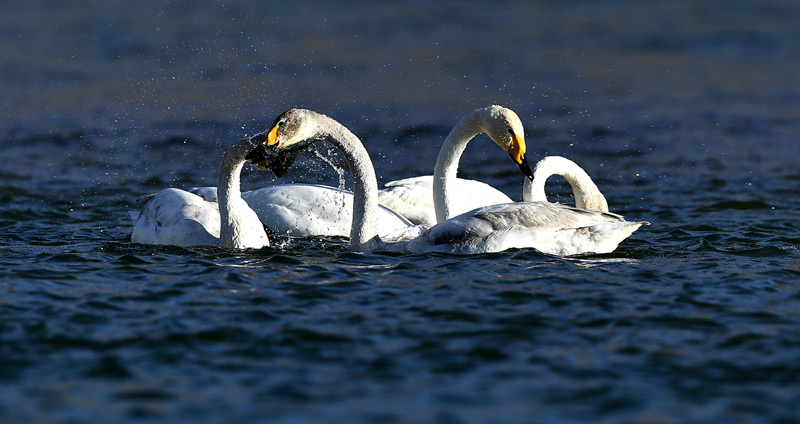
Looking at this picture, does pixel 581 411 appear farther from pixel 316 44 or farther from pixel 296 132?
pixel 316 44

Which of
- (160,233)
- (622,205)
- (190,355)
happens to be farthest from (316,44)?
(190,355)

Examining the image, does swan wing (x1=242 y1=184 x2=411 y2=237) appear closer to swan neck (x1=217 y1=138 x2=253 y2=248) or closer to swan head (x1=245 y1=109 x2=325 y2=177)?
swan neck (x1=217 y1=138 x2=253 y2=248)

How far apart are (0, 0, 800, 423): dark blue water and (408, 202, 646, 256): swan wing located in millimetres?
179

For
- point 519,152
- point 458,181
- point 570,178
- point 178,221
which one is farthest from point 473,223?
point 178,221

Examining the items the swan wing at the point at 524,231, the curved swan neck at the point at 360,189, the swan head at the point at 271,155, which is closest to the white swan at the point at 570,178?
the swan wing at the point at 524,231

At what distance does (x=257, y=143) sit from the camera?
31.3 feet

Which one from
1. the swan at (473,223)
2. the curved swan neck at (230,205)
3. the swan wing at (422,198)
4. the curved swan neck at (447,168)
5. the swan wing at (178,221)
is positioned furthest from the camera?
the swan wing at (422,198)

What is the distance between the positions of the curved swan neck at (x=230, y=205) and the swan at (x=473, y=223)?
28cm

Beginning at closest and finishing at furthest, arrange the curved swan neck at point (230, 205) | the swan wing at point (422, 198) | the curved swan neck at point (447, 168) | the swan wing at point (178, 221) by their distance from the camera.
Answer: the curved swan neck at point (230, 205)
the swan wing at point (178, 221)
the curved swan neck at point (447, 168)
the swan wing at point (422, 198)

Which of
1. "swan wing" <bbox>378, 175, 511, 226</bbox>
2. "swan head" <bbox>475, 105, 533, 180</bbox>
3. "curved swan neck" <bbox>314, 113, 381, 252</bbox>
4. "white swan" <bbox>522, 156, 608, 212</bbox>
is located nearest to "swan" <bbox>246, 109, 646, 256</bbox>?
"curved swan neck" <bbox>314, 113, 381, 252</bbox>

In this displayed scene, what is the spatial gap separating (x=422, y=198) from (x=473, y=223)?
96.9 inches

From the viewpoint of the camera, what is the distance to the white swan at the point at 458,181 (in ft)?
34.1

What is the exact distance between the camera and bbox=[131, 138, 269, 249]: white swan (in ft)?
32.1

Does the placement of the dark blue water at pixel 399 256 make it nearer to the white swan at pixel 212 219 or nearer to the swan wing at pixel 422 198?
the white swan at pixel 212 219
